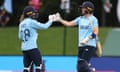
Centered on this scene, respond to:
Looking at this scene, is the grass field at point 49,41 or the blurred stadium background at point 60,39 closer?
the blurred stadium background at point 60,39

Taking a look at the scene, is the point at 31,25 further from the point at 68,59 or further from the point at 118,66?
the point at 68,59

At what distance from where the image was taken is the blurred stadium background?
15273 millimetres

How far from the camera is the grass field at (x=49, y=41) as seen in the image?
1828cm

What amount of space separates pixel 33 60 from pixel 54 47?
595 cm

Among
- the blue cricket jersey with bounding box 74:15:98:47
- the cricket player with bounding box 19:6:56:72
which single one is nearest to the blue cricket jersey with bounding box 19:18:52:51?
the cricket player with bounding box 19:6:56:72

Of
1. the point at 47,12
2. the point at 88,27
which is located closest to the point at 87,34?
the point at 88,27

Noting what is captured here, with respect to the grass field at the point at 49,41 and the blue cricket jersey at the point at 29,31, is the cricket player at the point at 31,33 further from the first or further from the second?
the grass field at the point at 49,41

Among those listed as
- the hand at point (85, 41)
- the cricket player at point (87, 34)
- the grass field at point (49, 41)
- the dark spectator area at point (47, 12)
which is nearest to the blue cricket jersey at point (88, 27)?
the cricket player at point (87, 34)

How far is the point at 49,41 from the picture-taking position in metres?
18.6

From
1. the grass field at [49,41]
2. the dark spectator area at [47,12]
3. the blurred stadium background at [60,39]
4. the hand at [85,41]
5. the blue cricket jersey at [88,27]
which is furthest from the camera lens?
the dark spectator area at [47,12]

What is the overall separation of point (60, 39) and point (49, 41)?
1.21 feet

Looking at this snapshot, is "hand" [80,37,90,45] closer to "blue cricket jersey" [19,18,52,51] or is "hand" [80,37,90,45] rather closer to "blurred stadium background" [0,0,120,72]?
"blue cricket jersey" [19,18,52,51]

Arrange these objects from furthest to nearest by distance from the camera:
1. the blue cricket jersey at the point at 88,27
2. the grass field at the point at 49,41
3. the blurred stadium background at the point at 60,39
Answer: the grass field at the point at 49,41 → the blurred stadium background at the point at 60,39 → the blue cricket jersey at the point at 88,27

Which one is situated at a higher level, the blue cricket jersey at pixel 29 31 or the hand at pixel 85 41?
the blue cricket jersey at pixel 29 31
